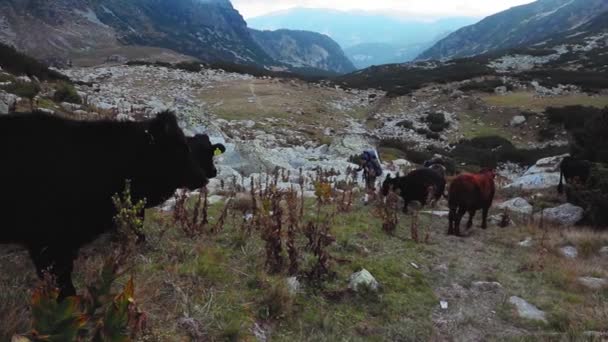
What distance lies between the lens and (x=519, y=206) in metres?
11.7

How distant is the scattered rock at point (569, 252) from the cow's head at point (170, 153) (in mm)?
6087

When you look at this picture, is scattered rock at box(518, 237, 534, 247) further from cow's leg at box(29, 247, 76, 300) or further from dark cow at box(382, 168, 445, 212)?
cow's leg at box(29, 247, 76, 300)

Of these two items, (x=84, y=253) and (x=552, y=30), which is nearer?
(x=84, y=253)

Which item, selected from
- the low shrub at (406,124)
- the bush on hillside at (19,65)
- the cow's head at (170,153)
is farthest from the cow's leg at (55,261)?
the low shrub at (406,124)

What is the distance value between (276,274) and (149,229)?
1821 mm

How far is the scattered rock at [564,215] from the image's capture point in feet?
34.1

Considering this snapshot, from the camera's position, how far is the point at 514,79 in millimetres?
47438

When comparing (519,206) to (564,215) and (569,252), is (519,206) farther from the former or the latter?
(569,252)

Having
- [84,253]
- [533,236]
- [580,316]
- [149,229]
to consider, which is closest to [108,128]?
[84,253]

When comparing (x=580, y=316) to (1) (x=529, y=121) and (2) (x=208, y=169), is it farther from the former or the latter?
(1) (x=529, y=121)

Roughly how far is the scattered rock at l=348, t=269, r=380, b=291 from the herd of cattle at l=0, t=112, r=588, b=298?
77.1 inches

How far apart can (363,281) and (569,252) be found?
4.54 m

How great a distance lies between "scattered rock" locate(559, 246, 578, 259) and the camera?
7802mm

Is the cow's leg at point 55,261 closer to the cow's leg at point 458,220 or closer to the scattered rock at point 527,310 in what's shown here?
the scattered rock at point 527,310
